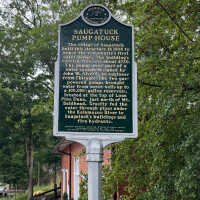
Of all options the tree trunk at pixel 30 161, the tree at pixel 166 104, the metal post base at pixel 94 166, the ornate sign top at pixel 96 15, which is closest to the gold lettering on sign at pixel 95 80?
the ornate sign top at pixel 96 15

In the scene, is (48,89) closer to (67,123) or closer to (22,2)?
(22,2)

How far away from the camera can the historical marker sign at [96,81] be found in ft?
14.3

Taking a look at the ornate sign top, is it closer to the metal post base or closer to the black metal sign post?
the black metal sign post

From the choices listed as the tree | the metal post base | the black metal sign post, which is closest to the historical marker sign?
the black metal sign post

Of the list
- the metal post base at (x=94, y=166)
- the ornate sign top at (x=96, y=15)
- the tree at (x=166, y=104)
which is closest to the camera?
the tree at (x=166, y=104)

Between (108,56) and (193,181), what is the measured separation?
225cm

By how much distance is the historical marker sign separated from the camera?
4359 millimetres

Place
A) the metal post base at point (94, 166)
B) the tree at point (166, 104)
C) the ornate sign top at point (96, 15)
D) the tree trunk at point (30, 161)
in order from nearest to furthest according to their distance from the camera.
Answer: the tree at point (166, 104)
the metal post base at point (94, 166)
the ornate sign top at point (96, 15)
the tree trunk at point (30, 161)

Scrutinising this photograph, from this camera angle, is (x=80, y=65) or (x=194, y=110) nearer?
(x=194, y=110)

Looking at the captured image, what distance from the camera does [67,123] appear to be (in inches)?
173

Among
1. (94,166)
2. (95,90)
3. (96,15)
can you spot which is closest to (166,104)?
(95,90)

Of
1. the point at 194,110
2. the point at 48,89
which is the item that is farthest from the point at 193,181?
the point at 48,89

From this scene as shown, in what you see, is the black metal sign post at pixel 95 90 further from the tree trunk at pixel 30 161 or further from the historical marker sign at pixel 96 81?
the tree trunk at pixel 30 161

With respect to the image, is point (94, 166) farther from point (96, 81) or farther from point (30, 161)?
point (30, 161)
